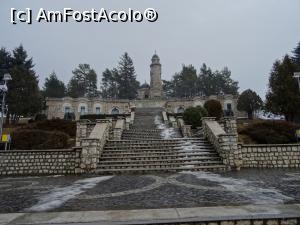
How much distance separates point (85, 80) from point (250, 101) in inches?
1956

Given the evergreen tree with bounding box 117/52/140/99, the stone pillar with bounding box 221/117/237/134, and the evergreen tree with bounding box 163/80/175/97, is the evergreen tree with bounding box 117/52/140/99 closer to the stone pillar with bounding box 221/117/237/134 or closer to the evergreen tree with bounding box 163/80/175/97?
the evergreen tree with bounding box 163/80/175/97

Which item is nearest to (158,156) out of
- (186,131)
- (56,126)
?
(186,131)

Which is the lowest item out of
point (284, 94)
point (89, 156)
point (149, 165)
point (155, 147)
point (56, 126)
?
point (149, 165)

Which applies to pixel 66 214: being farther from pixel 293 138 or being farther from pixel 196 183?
pixel 293 138

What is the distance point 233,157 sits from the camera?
37.1ft

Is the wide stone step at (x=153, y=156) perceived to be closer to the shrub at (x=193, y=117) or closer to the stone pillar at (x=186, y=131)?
the stone pillar at (x=186, y=131)

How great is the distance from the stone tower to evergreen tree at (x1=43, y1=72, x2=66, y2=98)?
103ft

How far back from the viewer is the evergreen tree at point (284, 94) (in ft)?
97.3

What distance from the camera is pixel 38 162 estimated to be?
11391 mm

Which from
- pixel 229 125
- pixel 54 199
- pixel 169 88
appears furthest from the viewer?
pixel 169 88

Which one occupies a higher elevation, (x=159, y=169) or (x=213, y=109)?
(x=213, y=109)

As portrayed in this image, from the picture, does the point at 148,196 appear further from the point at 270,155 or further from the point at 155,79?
the point at 155,79

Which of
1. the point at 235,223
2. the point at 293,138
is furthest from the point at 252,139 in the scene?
the point at 235,223

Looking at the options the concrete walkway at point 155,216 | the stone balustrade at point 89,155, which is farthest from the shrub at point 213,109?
the concrete walkway at point 155,216
